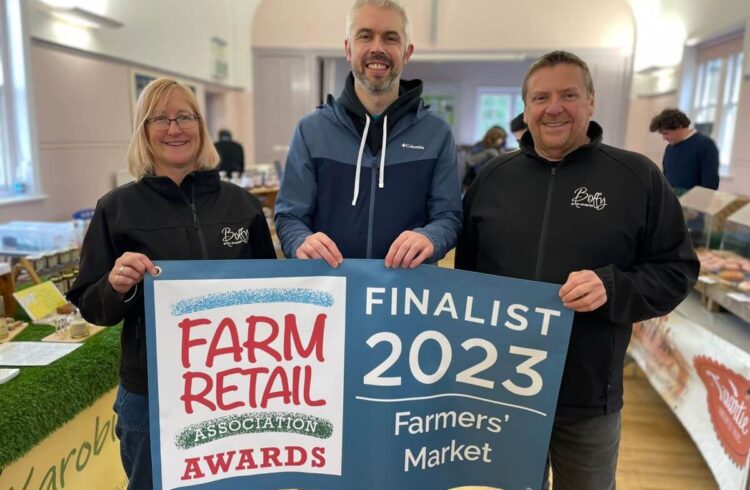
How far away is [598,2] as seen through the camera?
8.34 m

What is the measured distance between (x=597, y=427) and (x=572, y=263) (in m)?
0.42

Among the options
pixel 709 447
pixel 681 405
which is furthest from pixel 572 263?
pixel 681 405

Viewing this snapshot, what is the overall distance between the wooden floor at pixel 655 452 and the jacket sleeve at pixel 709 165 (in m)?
1.35

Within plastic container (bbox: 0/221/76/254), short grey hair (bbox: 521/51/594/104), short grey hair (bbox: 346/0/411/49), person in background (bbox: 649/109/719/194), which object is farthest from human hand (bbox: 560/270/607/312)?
plastic container (bbox: 0/221/76/254)

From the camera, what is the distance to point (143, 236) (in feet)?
4.20

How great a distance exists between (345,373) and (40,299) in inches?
57.8

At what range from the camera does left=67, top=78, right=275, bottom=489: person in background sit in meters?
1.27

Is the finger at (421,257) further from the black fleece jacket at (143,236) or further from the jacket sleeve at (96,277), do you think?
the jacket sleeve at (96,277)

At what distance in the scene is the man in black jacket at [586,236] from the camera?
4.12 ft

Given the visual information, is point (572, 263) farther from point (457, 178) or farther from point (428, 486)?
point (428, 486)

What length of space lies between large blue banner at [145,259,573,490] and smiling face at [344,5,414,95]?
18.8 inches

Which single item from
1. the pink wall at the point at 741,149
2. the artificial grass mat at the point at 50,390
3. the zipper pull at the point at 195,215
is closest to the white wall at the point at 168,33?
the artificial grass mat at the point at 50,390

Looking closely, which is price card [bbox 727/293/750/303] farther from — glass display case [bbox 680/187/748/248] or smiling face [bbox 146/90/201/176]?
smiling face [bbox 146/90/201/176]

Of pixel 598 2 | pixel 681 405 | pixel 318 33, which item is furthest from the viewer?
pixel 318 33
